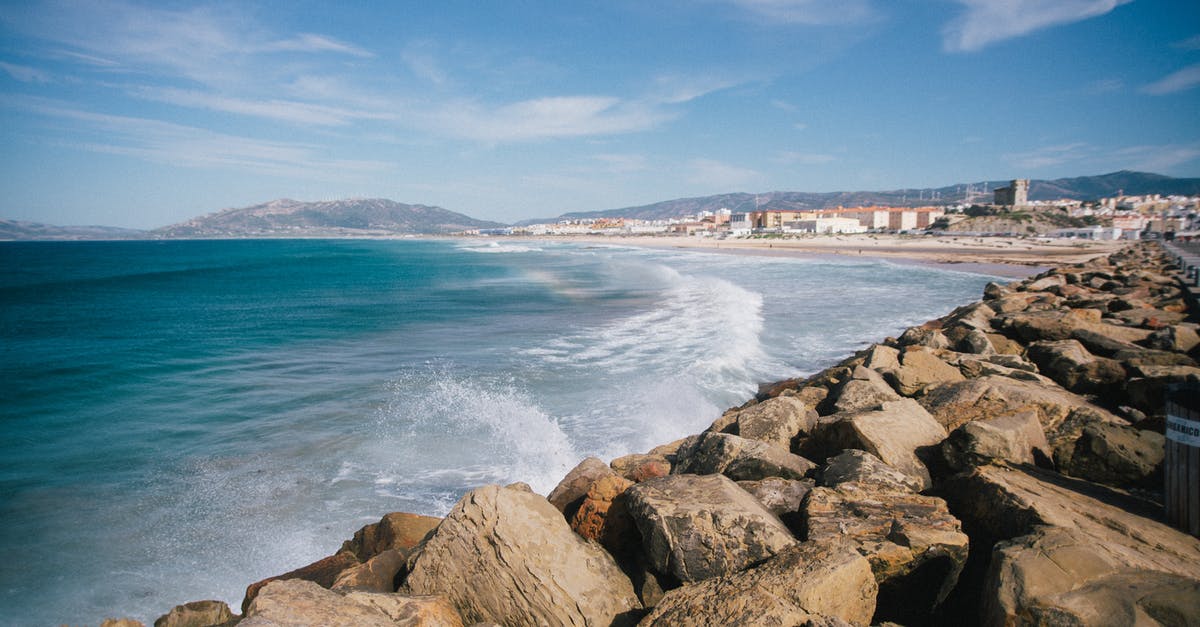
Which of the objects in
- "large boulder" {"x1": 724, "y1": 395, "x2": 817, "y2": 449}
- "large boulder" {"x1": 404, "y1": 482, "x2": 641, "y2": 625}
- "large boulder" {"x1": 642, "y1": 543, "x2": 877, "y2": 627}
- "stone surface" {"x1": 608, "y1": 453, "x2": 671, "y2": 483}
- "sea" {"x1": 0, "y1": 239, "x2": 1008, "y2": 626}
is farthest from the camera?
"sea" {"x1": 0, "y1": 239, "x2": 1008, "y2": 626}

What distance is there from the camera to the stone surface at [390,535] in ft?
14.6

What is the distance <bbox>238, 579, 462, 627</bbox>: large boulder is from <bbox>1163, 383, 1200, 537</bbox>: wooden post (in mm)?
3940

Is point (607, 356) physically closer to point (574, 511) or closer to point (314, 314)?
point (574, 511)

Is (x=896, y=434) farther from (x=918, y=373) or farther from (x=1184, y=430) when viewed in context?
(x=918, y=373)

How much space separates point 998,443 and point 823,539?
181 centimetres

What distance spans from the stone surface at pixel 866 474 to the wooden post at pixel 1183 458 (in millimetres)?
1248

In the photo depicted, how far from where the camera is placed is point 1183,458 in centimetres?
315

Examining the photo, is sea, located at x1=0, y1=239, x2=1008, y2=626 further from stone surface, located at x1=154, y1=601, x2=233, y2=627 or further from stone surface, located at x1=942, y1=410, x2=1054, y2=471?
stone surface, located at x1=942, y1=410, x2=1054, y2=471

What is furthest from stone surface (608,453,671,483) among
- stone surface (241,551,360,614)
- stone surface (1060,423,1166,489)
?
stone surface (1060,423,1166,489)

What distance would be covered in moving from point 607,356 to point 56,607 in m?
9.46

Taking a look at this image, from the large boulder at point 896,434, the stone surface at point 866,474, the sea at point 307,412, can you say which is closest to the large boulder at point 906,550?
the stone surface at point 866,474

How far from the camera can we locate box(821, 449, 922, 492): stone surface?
135 inches

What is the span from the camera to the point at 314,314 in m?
21.8

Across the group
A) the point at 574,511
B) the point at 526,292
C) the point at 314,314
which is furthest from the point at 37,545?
the point at 526,292
